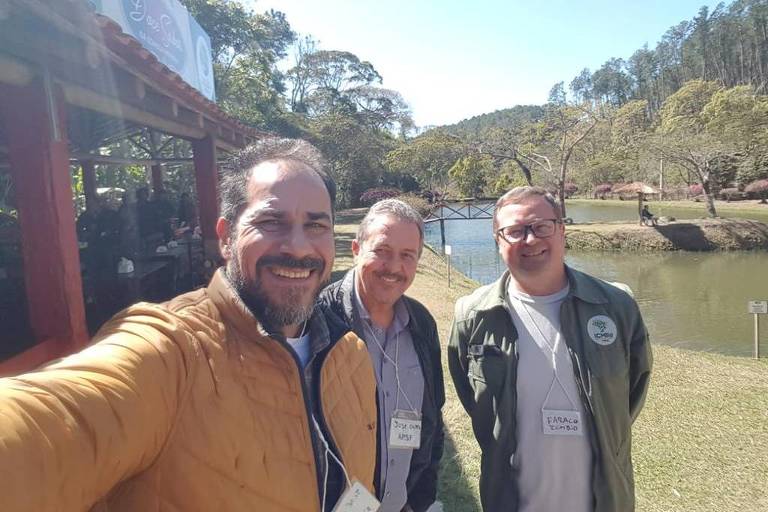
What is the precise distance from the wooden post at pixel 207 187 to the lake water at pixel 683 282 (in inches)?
328

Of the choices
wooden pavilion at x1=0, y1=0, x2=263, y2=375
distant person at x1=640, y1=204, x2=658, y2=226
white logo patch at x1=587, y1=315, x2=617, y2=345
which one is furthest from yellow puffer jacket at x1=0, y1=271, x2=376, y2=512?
distant person at x1=640, y1=204, x2=658, y2=226

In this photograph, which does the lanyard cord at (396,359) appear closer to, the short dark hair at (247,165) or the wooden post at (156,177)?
the short dark hair at (247,165)

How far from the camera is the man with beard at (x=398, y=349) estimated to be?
189cm

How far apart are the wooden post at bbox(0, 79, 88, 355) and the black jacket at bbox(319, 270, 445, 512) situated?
6.92 ft

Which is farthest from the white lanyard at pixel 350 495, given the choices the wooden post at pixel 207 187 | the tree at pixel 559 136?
the tree at pixel 559 136

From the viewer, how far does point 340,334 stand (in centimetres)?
142

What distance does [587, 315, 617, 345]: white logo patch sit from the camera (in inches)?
76.5

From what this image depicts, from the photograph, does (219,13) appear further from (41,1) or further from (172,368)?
(172,368)

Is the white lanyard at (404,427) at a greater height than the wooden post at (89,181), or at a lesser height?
lesser

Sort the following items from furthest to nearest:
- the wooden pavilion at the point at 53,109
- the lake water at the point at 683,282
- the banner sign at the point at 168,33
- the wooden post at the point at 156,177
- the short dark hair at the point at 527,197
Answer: the wooden post at the point at 156,177 < the lake water at the point at 683,282 < the banner sign at the point at 168,33 < the wooden pavilion at the point at 53,109 < the short dark hair at the point at 527,197

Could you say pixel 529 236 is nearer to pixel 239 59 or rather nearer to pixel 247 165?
pixel 247 165

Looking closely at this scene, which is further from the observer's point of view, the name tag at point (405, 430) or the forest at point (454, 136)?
the forest at point (454, 136)

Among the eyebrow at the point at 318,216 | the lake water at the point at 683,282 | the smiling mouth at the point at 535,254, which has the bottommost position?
the lake water at the point at 683,282

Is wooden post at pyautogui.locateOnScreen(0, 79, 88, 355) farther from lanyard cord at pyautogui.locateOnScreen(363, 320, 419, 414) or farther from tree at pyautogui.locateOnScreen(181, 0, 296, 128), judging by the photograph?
tree at pyautogui.locateOnScreen(181, 0, 296, 128)
